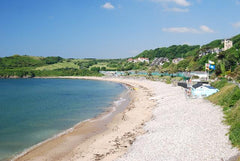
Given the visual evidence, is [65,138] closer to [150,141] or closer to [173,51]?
[150,141]

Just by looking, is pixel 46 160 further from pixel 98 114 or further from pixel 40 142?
pixel 98 114

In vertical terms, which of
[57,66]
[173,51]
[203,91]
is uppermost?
[173,51]

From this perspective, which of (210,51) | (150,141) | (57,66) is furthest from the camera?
(57,66)

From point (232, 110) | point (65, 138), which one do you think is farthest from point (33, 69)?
point (232, 110)

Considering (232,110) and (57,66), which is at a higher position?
(57,66)

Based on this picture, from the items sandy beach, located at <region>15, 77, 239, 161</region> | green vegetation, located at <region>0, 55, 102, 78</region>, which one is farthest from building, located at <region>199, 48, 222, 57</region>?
green vegetation, located at <region>0, 55, 102, 78</region>

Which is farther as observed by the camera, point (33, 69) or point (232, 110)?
point (33, 69)

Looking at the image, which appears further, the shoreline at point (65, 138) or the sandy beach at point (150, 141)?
the shoreline at point (65, 138)

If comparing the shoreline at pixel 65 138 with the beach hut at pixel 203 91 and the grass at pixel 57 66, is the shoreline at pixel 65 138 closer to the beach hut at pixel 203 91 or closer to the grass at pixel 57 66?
the beach hut at pixel 203 91

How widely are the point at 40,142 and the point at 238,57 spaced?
56.4 metres

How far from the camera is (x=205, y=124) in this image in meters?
18.9

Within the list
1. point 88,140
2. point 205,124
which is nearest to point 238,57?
point 205,124

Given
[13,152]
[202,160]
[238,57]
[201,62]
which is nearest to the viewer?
[202,160]

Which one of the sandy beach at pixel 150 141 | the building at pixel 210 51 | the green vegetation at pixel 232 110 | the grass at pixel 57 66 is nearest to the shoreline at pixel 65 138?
the sandy beach at pixel 150 141
